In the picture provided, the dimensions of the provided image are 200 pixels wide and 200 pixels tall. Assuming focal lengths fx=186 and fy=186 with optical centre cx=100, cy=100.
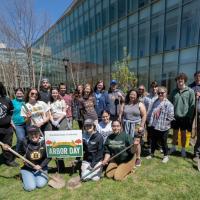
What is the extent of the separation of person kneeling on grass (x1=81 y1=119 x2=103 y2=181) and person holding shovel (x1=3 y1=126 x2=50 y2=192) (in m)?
0.88

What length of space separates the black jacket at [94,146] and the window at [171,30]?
10351 millimetres

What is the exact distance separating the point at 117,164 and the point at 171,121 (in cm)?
186

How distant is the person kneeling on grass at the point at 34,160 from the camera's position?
153 inches

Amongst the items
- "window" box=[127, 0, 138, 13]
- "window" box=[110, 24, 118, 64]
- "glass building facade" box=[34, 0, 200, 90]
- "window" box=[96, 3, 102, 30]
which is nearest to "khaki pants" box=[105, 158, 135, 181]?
"glass building facade" box=[34, 0, 200, 90]

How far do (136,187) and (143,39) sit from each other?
13.1m

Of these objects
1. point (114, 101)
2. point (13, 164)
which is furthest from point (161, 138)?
point (13, 164)

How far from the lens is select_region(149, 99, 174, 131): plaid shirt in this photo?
451cm

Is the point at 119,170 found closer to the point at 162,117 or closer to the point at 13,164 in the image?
the point at 162,117

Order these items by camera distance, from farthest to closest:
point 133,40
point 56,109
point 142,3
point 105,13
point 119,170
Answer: point 105,13 → point 133,40 → point 142,3 → point 56,109 → point 119,170

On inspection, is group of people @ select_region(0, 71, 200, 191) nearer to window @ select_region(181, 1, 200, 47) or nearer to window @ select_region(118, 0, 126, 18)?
window @ select_region(181, 1, 200, 47)

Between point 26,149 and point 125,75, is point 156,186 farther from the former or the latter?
point 125,75

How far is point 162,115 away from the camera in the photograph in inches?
179

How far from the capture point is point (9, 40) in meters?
11.5

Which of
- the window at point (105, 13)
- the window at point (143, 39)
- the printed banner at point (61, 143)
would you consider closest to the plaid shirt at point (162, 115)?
the printed banner at point (61, 143)
